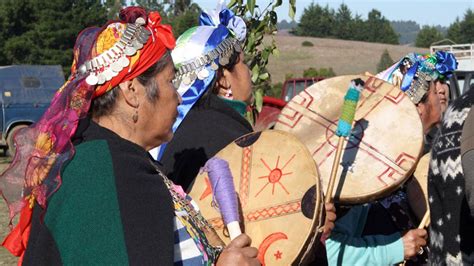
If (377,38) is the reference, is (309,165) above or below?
above

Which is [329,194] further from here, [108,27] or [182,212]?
[108,27]

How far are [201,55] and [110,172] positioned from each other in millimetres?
1569

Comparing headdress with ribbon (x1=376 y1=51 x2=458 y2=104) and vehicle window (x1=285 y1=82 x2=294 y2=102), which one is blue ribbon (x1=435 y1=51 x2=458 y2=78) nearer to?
headdress with ribbon (x1=376 y1=51 x2=458 y2=104)

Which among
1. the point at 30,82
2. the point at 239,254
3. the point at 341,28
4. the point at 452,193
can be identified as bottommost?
the point at 341,28

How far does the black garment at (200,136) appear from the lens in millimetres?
3295

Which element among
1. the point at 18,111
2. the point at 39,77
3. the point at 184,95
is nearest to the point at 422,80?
the point at 184,95

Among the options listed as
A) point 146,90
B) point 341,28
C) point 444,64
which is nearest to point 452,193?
point 146,90

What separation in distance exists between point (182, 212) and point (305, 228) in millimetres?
482

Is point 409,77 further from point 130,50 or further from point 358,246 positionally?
point 130,50

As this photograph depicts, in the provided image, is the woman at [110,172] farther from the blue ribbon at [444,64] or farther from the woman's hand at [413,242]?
the blue ribbon at [444,64]

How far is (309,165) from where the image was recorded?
9.07 feet

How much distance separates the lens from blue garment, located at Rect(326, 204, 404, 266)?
11.4ft

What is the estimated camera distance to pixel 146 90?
7.80 ft

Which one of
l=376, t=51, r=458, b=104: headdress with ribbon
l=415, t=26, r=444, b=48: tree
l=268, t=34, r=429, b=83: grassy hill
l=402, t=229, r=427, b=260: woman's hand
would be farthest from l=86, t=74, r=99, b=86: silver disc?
l=415, t=26, r=444, b=48: tree
